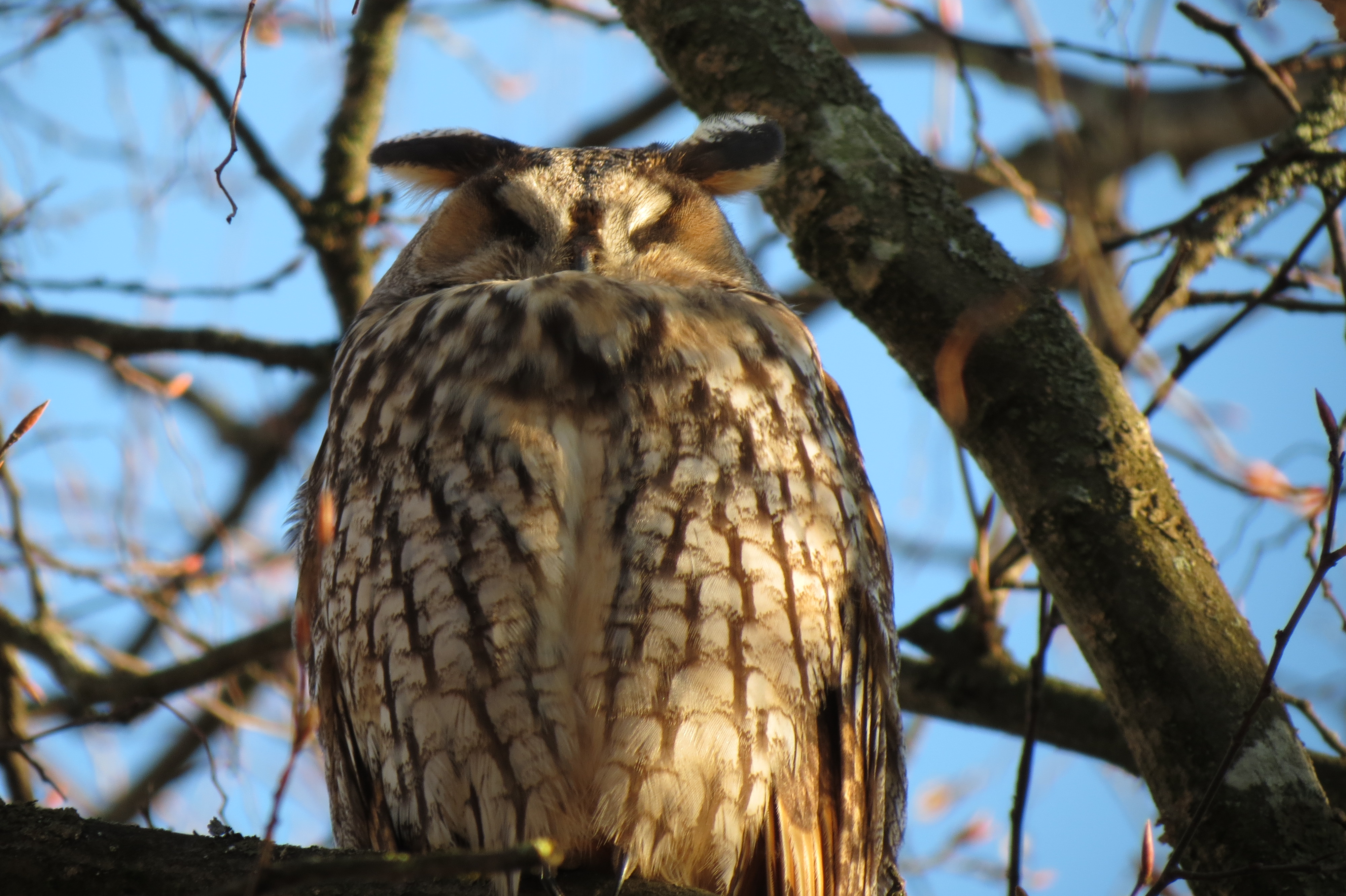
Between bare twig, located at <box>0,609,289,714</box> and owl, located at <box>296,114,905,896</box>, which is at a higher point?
bare twig, located at <box>0,609,289,714</box>

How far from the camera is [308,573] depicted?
87.8 inches

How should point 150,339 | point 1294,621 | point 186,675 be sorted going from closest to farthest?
point 1294,621
point 186,675
point 150,339

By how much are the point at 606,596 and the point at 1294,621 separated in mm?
926

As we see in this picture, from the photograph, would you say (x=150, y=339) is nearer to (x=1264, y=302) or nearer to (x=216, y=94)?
(x=216, y=94)

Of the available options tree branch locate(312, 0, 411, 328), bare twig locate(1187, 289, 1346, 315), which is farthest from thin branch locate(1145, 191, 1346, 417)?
tree branch locate(312, 0, 411, 328)

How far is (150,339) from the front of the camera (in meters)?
3.20


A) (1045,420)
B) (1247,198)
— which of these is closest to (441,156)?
(1045,420)

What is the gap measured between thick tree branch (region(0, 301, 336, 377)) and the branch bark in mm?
1297

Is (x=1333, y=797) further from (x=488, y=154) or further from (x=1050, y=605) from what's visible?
(x=488, y=154)

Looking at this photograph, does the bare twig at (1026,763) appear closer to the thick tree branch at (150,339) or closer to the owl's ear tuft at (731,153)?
the owl's ear tuft at (731,153)

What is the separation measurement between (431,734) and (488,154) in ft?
4.73

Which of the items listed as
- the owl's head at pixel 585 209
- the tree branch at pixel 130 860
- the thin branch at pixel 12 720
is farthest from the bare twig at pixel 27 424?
the thin branch at pixel 12 720

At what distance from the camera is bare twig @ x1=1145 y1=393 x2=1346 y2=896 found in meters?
1.42

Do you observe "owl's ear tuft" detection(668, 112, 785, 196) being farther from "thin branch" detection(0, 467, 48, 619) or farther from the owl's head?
"thin branch" detection(0, 467, 48, 619)
